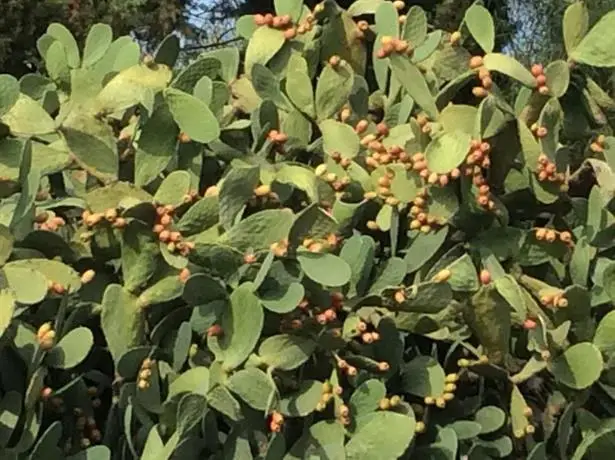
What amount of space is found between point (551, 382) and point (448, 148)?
36cm

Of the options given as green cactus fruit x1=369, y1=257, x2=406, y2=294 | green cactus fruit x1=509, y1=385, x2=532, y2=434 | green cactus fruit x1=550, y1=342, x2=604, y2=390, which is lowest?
green cactus fruit x1=509, y1=385, x2=532, y2=434

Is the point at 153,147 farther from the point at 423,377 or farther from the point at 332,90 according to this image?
the point at 423,377

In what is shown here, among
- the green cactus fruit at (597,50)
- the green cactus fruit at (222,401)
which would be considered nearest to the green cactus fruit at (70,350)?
the green cactus fruit at (222,401)

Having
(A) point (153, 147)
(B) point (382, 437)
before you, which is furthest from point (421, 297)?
(A) point (153, 147)

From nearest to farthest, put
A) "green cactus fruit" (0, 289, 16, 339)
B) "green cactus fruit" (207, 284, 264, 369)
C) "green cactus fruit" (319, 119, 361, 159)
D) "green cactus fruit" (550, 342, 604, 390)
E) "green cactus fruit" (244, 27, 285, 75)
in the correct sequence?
1. "green cactus fruit" (0, 289, 16, 339)
2. "green cactus fruit" (207, 284, 264, 369)
3. "green cactus fruit" (550, 342, 604, 390)
4. "green cactus fruit" (319, 119, 361, 159)
5. "green cactus fruit" (244, 27, 285, 75)

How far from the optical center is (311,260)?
1383 millimetres

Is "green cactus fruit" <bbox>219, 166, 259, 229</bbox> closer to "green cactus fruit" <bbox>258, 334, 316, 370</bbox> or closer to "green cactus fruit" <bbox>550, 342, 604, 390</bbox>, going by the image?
"green cactus fruit" <bbox>258, 334, 316, 370</bbox>

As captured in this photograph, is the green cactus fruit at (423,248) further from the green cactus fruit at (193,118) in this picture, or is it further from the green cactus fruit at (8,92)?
the green cactus fruit at (8,92)

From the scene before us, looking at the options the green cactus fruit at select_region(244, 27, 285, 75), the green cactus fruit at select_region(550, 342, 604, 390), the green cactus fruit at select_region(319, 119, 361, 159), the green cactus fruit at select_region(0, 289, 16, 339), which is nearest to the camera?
the green cactus fruit at select_region(0, 289, 16, 339)

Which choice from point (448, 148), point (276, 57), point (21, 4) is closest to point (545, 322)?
point (448, 148)

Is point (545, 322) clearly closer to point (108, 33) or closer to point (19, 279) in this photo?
point (19, 279)

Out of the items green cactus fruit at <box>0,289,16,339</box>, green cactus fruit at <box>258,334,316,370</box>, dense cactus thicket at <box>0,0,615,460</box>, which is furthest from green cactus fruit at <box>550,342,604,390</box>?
green cactus fruit at <box>0,289,16,339</box>

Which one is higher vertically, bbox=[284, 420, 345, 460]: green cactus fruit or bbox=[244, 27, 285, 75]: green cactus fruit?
bbox=[244, 27, 285, 75]: green cactus fruit

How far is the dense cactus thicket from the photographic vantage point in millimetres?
1383
